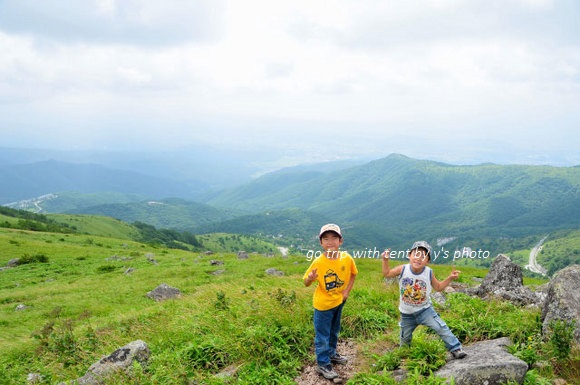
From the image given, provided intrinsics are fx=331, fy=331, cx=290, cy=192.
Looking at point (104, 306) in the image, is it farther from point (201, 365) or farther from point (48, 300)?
point (201, 365)

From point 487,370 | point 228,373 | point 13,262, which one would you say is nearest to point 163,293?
point 228,373

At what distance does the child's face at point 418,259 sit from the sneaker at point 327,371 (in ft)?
9.50

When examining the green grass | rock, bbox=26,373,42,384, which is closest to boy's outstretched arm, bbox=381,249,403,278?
rock, bbox=26,373,42,384

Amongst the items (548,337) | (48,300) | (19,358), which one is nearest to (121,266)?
(48,300)

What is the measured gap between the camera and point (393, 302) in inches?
446

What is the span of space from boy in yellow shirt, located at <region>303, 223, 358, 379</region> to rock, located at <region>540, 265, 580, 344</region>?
4610 millimetres

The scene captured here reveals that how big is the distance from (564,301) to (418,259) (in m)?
3.68

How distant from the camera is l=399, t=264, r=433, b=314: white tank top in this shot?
723cm

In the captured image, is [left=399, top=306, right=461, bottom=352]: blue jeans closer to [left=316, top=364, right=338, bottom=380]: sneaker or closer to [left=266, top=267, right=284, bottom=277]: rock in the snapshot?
[left=316, top=364, right=338, bottom=380]: sneaker

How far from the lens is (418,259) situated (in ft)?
23.6

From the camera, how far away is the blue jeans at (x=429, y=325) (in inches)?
277

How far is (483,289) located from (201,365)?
1120 centimetres

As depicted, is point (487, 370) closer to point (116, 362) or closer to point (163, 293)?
point (116, 362)

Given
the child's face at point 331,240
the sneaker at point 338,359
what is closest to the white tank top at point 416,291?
the child's face at point 331,240
